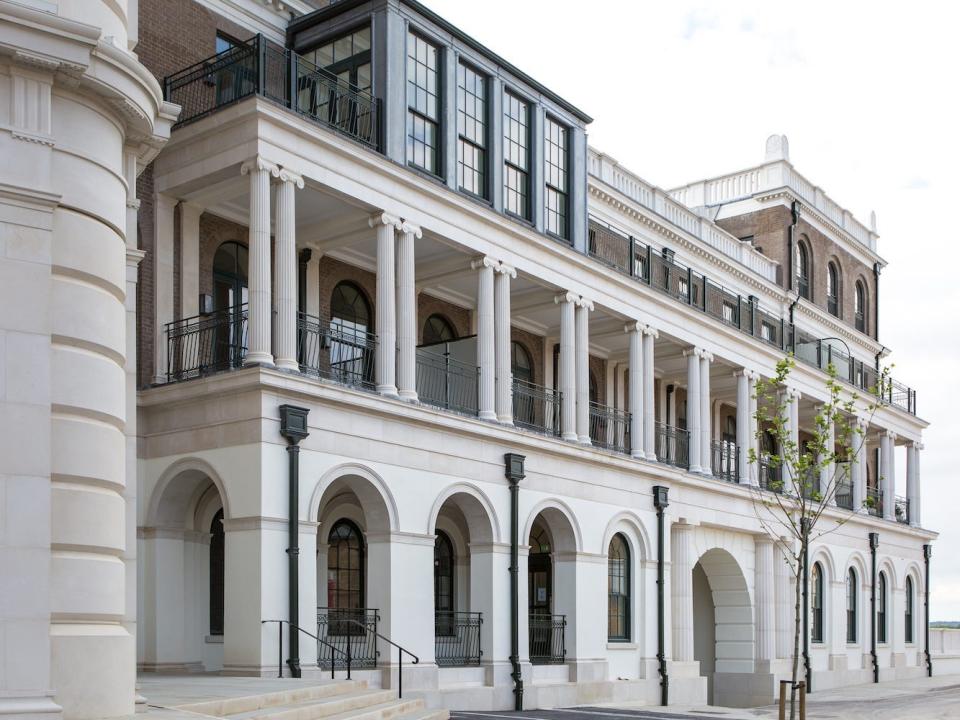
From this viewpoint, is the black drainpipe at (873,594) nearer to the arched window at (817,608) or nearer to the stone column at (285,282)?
the arched window at (817,608)

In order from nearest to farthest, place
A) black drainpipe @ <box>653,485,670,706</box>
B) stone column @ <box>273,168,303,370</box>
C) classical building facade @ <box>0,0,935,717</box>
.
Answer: classical building facade @ <box>0,0,935,717</box> < stone column @ <box>273,168,303,370</box> < black drainpipe @ <box>653,485,670,706</box>

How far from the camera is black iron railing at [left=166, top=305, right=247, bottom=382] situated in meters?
21.6

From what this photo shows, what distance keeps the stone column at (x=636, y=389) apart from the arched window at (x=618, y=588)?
6.88ft

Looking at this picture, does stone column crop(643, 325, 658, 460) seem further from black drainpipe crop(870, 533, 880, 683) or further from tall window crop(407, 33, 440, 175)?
black drainpipe crop(870, 533, 880, 683)

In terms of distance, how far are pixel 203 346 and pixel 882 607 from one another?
1212 inches

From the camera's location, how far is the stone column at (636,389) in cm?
2964

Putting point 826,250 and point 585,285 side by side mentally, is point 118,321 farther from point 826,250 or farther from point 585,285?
point 826,250

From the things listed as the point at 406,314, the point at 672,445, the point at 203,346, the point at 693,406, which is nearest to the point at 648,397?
the point at 693,406

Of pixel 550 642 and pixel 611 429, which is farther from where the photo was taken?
pixel 611 429

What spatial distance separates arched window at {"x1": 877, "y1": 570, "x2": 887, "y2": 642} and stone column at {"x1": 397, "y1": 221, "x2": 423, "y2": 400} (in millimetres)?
27273

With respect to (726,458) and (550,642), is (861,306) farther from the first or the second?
(550,642)

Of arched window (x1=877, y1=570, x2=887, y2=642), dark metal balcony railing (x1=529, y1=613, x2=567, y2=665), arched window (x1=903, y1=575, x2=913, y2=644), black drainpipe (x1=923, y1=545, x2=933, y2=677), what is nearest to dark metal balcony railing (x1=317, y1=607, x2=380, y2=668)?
dark metal balcony railing (x1=529, y1=613, x2=567, y2=665)

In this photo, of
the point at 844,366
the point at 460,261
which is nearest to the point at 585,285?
the point at 460,261

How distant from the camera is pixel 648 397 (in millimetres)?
30203
